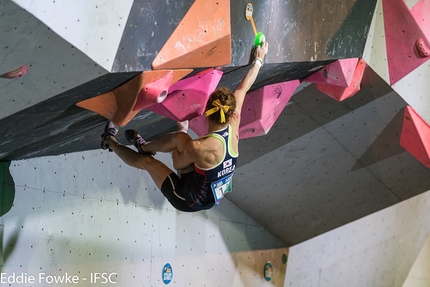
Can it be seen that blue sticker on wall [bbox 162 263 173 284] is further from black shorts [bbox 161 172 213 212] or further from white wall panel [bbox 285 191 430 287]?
white wall panel [bbox 285 191 430 287]

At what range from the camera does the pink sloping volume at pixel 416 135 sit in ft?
13.4

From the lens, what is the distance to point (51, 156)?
3.70 metres

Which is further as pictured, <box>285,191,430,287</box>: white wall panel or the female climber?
<box>285,191,430,287</box>: white wall panel

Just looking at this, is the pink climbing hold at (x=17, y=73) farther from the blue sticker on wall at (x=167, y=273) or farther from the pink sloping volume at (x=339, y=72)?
the blue sticker on wall at (x=167, y=273)

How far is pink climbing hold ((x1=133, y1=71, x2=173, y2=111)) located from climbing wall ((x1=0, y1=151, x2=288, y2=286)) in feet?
4.07

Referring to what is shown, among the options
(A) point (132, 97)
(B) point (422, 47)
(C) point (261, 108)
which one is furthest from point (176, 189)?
(B) point (422, 47)

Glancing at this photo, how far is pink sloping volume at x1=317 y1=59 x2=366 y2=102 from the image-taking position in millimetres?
3711

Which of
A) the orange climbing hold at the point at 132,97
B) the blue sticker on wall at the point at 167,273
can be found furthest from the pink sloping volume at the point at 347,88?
the blue sticker on wall at the point at 167,273

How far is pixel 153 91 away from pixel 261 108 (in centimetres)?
128

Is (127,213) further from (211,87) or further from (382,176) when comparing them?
(382,176)

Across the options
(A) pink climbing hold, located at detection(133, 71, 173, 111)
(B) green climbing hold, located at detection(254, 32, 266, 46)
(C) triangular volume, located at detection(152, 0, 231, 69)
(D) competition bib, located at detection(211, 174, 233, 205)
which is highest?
(B) green climbing hold, located at detection(254, 32, 266, 46)

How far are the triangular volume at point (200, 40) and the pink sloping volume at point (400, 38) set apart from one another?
4.39 ft

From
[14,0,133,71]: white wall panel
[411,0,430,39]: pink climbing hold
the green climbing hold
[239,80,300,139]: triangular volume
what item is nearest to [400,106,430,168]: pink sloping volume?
[411,0,430,39]: pink climbing hold

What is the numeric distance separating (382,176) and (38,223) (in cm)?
255
